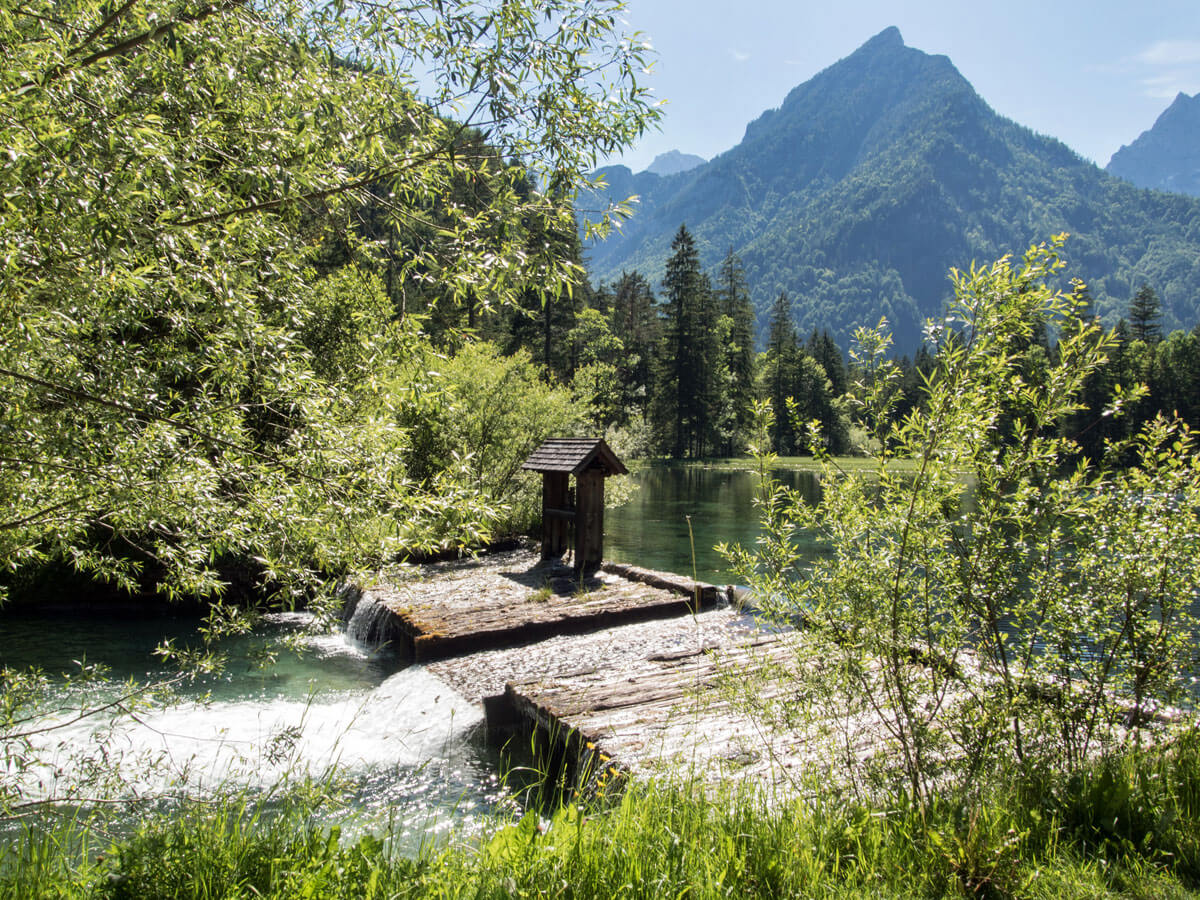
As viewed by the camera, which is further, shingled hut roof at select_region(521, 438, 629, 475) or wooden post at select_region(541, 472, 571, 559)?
wooden post at select_region(541, 472, 571, 559)

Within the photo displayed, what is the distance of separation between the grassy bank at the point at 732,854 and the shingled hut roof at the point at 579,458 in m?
9.26

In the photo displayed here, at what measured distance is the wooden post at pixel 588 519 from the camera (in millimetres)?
12961

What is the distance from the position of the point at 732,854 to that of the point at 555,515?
11084mm

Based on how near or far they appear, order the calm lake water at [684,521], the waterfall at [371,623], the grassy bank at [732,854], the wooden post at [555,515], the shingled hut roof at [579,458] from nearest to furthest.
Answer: the grassy bank at [732,854] → the waterfall at [371,623] → the shingled hut roof at [579,458] → the wooden post at [555,515] → the calm lake water at [684,521]

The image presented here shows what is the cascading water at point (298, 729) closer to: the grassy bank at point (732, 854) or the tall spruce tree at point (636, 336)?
the grassy bank at point (732, 854)

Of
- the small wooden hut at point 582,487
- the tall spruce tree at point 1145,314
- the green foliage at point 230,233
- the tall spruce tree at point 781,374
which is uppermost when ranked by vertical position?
the tall spruce tree at point 1145,314

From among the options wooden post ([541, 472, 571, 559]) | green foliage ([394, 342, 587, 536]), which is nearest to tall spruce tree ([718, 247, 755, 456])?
green foliage ([394, 342, 587, 536])

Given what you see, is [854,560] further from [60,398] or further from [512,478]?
[512,478]

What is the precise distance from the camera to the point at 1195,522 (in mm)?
3641

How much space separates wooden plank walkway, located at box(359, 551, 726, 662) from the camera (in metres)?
9.70

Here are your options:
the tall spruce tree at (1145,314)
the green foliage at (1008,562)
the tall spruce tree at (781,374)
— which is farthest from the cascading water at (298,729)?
the tall spruce tree at (1145,314)

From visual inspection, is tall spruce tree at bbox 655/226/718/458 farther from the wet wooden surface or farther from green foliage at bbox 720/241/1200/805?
green foliage at bbox 720/241/1200/805

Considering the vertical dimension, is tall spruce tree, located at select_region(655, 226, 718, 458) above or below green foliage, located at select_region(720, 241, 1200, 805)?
above

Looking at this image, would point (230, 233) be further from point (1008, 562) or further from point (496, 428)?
point (496, 428)
